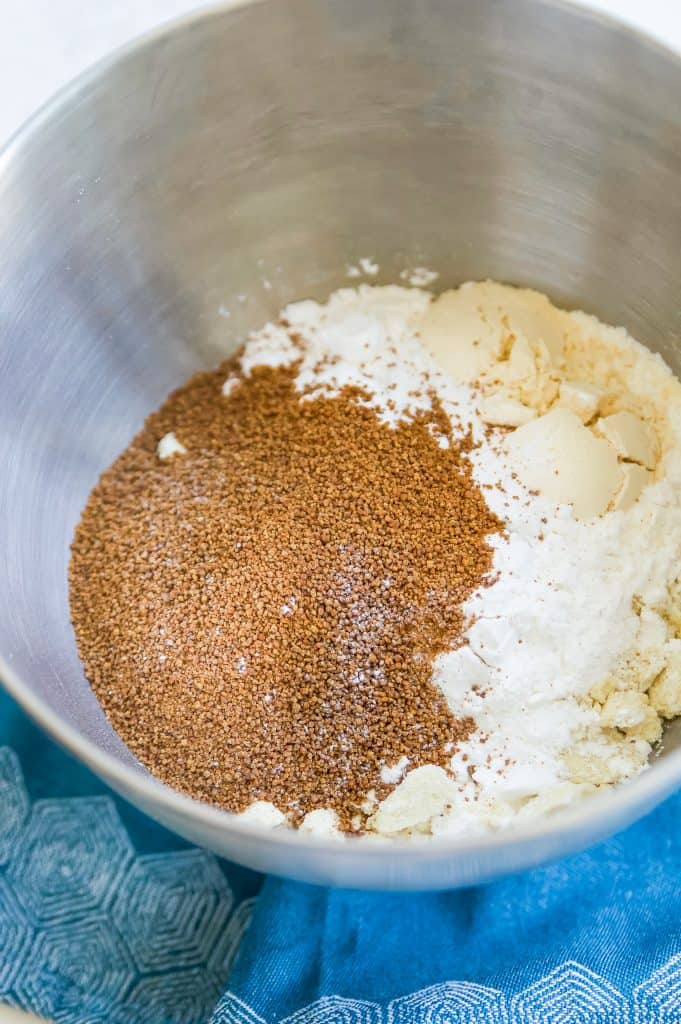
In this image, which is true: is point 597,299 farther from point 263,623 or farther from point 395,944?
point 395,944

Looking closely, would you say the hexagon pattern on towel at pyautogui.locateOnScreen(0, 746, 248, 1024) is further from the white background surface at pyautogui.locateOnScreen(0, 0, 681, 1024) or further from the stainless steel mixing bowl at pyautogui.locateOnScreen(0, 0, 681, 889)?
the white background surface at pyautogui.locateOnScreen(0, 0, 681, 1024)

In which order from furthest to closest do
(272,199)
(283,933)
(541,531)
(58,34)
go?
(58,34)
(272,199)
(541,531)
(283,933)

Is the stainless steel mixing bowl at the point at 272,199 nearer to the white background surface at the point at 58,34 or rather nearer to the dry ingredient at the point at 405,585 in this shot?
the dry ingredient at the point at 405,585

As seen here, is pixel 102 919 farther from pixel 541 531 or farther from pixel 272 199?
pixel 272 199

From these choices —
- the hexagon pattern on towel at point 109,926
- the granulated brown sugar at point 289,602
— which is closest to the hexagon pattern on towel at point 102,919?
the hexagon pattern on towel at point 109,926

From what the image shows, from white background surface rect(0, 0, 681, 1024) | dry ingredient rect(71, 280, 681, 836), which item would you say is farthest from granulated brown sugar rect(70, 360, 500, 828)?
white background surface rect(0, 0, 681, 1024)

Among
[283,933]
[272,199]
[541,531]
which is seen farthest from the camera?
[272,199]

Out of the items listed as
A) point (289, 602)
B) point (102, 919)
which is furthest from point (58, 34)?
point (102, 919)
